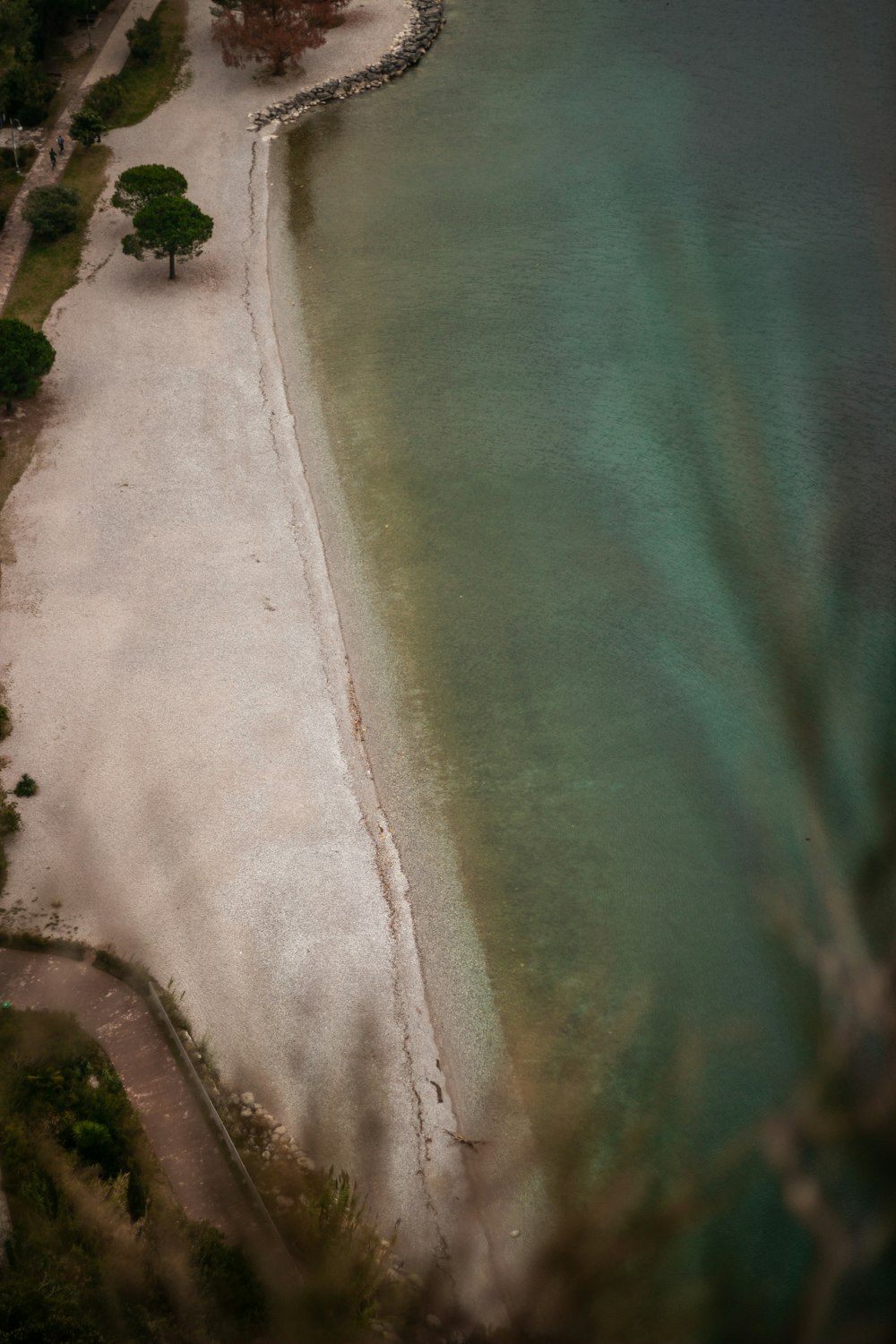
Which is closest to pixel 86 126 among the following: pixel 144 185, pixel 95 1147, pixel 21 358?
pixel 144 185

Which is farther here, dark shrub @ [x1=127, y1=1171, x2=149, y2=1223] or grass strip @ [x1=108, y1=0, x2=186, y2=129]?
grass strip @ [x1=108, y1=0, x2=186, y2=129]

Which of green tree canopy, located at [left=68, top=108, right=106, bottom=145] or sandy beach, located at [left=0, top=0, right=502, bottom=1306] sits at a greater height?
green tree canopy, located at [left=68, top=108, right=106, bottom=145]

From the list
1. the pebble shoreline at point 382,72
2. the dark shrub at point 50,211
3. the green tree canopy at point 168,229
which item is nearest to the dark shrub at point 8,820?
the green tree canopy at point 168,229

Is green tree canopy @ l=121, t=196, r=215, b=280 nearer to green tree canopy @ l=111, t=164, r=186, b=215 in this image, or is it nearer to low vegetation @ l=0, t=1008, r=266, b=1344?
green tree canopy @ l=111, t=164, r=186, b=215

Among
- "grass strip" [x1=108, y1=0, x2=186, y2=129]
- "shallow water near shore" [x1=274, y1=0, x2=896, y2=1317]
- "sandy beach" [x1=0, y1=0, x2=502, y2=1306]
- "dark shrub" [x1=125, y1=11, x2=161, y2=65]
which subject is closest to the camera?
"sandy beach" [x1=0, y1=0, x2=502, y2=1306]

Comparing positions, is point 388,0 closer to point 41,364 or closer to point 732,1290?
point 41,364

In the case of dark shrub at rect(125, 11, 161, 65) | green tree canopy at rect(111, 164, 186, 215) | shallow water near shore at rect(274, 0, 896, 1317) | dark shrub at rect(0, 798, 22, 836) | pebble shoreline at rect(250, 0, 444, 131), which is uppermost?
dark shrub at rect(125, 11, 161, 65)

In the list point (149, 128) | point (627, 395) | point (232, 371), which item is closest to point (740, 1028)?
point (627, 395)

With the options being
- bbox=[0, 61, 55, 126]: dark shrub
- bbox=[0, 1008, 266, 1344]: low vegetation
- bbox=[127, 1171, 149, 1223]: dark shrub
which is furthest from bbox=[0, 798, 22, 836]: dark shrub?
bbox=[0, 61, 55, 126]: dark shrub
